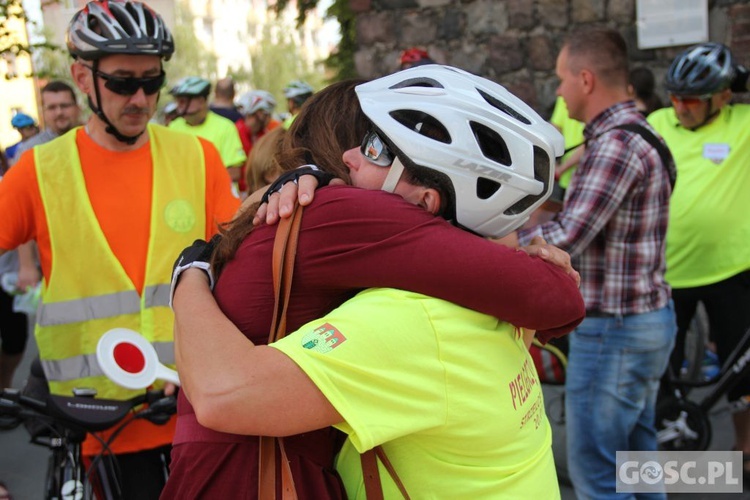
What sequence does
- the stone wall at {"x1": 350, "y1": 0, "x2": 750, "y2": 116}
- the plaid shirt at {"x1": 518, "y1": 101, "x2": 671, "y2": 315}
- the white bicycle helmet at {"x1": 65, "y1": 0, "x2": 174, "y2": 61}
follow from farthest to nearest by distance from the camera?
the stone wall at {"x1": 350, "y1": 0, "x2": 750, "y2": 116} < the plaid shirt at {"x1": 518, "y1": 101, "x2": 671, "y2": 315} < the white bicycle helmet at {"x1": 65, "y1": 0, "x2": 174, "y2": 61}

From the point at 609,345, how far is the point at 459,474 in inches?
90.7

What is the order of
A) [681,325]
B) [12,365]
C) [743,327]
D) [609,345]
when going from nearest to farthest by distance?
[609,345], [743,327], [681,325], [12,365]

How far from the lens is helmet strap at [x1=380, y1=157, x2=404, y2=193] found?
68.0 inches

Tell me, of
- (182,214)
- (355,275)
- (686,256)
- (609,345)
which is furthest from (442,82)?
(686,256)

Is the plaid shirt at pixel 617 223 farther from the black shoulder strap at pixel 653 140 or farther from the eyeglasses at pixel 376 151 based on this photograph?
the eyeglasses at pixel 376 151

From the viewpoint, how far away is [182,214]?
10.5 feet

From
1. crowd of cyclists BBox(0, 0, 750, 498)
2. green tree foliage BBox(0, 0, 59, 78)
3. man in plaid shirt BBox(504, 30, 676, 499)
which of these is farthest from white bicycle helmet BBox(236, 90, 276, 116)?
crowd of cyclists BBox(0, 0, 750, 498)

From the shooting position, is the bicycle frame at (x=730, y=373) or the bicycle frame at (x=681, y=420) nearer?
the bicycle frame at (x=730, y=373)

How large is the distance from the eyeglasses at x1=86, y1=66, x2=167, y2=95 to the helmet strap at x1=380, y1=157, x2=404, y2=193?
1.79m

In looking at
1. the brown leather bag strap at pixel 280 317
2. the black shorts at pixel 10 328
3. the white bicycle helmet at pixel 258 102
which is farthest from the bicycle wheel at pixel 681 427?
the white bicycle helmet at pixel 258 102

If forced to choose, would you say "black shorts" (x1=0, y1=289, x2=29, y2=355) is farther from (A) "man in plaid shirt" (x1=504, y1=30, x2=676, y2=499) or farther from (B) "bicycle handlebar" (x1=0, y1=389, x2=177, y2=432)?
(A) "man in plaid shirt" (x1=504, y1=30, x2=676, y2=499)

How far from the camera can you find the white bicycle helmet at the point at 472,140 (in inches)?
65.7

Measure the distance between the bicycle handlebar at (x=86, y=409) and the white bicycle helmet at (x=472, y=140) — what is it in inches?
62.6

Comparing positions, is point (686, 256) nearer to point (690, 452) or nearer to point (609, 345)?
point (690, 452)
